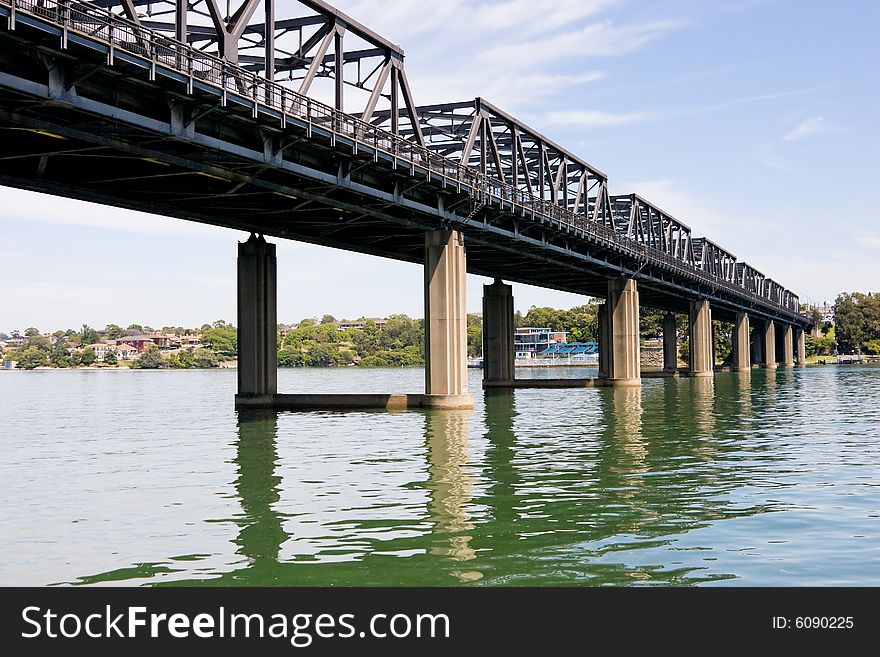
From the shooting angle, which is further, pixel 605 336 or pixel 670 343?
pixel 670 343

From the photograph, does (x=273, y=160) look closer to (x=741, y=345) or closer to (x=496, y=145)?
(x=496, y=145)

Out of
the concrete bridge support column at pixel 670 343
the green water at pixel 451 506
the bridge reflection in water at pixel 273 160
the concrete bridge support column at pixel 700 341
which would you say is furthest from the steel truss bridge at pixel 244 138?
the concrete bridge support column at pixel 670 343

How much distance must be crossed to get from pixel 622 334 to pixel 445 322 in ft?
157

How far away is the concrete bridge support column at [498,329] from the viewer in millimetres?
105812

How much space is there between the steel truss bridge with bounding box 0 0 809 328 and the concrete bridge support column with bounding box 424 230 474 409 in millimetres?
2137

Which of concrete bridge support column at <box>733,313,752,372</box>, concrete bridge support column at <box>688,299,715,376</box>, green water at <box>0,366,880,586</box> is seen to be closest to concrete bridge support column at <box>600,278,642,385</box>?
concrete bridge support column at <box>688,299,715,376</box>

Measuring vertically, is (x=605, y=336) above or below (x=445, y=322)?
above

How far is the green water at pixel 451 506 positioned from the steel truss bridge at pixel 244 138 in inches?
504

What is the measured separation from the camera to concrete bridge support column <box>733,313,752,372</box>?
6654 inches

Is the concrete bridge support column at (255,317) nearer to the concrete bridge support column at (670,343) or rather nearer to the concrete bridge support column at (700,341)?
the concrete bridge support column at (700,341)

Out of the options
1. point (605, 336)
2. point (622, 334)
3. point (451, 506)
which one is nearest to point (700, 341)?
point (605, 336)

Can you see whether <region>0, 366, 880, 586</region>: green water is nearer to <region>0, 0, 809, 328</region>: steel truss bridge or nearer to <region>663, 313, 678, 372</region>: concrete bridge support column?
<region>0, 0, 809, 328</region>: steel truss bridge

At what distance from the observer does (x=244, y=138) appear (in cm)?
4538

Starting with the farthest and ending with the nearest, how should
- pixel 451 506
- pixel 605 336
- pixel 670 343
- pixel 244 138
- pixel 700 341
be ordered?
pixel 670 343 → pixel 700 341 → pixel 605 336 → pixel 244 138 → pixel 451 506
